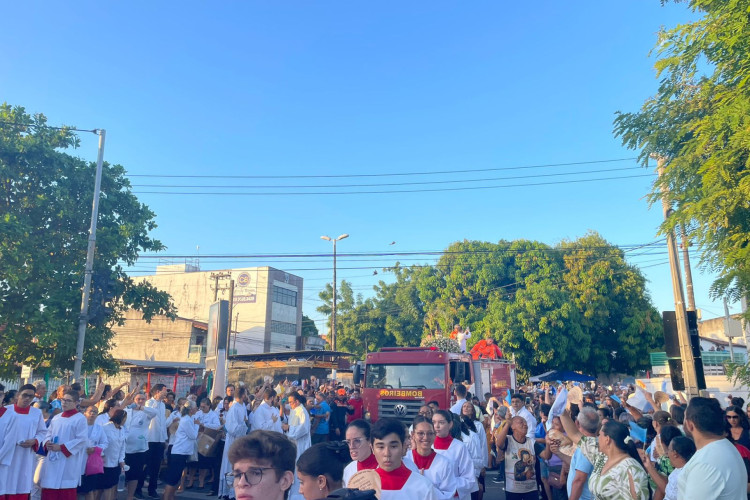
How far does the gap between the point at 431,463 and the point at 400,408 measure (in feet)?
34.9

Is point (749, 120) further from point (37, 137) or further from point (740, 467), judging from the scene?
point (37, 137)

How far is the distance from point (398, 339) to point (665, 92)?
37.7 m

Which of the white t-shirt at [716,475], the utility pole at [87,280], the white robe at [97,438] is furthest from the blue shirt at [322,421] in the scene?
the white t-shirt at [716,475]

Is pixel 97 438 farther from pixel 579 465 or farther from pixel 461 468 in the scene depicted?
pixel 579 465

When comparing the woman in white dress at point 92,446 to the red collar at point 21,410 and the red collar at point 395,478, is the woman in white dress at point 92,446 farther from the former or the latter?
the red collar at point 395,478

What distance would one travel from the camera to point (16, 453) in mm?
7434

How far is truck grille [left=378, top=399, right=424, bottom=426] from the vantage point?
49.5ft

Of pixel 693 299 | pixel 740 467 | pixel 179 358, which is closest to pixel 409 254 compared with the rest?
pixel 693 299

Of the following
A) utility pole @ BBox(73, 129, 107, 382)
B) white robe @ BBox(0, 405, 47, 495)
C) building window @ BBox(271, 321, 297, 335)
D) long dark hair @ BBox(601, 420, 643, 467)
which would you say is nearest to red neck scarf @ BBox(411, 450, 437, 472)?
long dark hair @ BBox(601, 420, 643, 467)

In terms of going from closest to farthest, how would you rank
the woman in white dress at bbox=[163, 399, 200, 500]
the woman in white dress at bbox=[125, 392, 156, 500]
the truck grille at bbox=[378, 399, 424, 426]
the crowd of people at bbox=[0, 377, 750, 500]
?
the crowd of people at bbox=[0, 377, 750, 500], the woman in white dress at bbox=[163, 399, 200, 500], the woman in white dress at bbox=[125, 392, 156, 500], the truck grille at bbox=[378, 399, 424, 426]

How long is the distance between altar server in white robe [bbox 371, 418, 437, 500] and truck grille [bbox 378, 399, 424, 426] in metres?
11.5

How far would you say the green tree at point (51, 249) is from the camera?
54.4 feet

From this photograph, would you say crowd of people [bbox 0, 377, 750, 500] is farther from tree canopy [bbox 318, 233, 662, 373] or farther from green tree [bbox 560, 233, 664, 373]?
green tree [bbox 560, 233, 664, 373]

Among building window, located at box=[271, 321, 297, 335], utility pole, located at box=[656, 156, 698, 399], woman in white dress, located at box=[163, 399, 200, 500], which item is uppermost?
building window, located at box=[271, 321, 297, 335]
